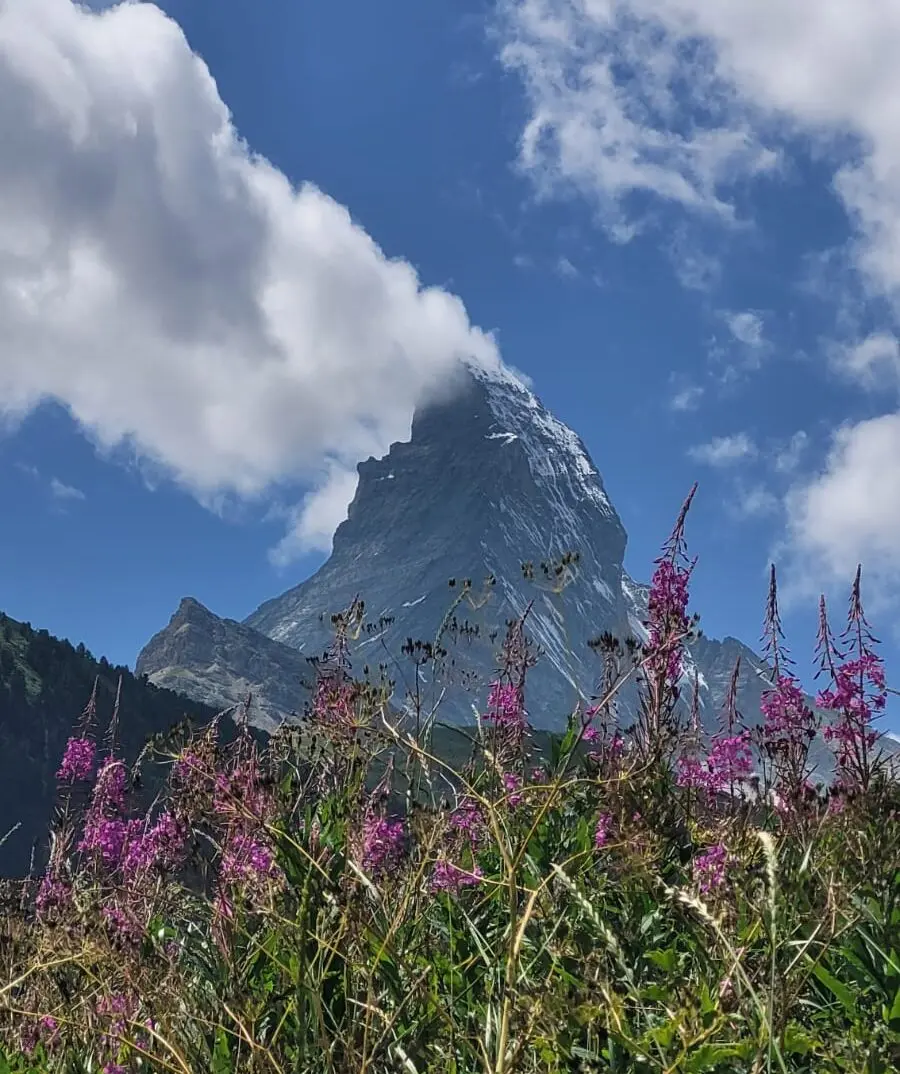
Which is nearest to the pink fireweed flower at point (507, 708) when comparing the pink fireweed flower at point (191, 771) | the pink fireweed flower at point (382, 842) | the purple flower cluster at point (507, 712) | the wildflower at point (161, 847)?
the purple flower cluster at point (507, 712)

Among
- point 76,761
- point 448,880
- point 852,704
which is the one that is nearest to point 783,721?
point 852,704

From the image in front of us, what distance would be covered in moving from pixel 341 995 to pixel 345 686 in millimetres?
2366

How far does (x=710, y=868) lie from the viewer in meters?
3.49

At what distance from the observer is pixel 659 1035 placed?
235 centimetres

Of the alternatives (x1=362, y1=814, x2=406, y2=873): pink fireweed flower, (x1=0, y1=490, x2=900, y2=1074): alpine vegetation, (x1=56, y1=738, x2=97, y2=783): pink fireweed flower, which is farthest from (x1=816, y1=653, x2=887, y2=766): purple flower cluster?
(x1=56, y1=738, x2=97, y2=783): pink fireweed flower

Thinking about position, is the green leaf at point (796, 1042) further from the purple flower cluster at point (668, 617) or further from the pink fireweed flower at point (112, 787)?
the pink fireweed flower at point (112, 787)

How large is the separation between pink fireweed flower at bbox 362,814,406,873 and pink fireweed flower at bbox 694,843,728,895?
4.75 ft

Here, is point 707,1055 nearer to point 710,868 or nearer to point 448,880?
point 710,868

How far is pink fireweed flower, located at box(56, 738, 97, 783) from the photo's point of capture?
9523 mm

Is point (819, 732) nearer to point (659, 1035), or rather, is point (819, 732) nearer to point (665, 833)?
point (665, 833)

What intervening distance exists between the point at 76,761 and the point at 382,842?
20.0ft

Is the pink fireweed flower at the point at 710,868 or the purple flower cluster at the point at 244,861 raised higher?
the pink fireweed flower at the point at 710,868

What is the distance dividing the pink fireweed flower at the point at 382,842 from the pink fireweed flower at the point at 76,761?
5658mm

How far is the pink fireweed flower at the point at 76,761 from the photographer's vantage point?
9.52 meters
